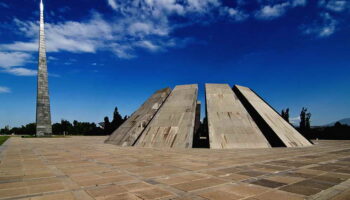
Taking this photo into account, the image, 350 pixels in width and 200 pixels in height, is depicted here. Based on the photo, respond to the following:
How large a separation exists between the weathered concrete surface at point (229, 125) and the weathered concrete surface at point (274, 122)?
1295mm

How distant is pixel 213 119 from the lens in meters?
17.5

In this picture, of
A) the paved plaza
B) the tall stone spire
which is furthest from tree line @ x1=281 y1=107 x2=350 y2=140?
the tall stone spire

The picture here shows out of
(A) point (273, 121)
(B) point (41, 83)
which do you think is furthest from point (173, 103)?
(B) point (41, 83)

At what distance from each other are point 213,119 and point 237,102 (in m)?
3.67

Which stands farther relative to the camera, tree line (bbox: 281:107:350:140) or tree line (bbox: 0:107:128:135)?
tree line (bbox: 0:107:128:135)

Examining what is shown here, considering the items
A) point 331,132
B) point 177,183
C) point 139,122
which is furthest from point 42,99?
point 331,132

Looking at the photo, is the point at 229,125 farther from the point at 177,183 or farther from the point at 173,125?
the point at 177,183

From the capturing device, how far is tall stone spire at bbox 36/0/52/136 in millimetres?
35938

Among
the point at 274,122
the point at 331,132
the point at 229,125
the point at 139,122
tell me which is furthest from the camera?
the point at 331,132

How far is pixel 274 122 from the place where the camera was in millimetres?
18531

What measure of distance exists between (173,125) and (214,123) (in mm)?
3198

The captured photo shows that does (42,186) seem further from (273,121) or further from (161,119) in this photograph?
Result: (273,121)

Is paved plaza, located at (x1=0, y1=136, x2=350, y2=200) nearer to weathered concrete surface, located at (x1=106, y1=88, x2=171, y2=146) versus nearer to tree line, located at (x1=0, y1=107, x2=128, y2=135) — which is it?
weathered concrete surface, located at (x1=106, y1=88, x2=171, y2=146)

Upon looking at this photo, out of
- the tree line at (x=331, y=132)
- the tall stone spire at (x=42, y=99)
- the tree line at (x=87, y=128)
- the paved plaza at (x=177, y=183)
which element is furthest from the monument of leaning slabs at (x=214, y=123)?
the tree line at (x=87, y=128)
